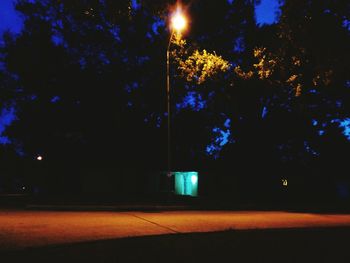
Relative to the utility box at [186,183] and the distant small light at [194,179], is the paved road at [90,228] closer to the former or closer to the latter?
the distant small light at [194,179]

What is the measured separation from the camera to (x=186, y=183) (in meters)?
39.0

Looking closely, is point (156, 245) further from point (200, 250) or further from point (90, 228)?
point (90, 228)

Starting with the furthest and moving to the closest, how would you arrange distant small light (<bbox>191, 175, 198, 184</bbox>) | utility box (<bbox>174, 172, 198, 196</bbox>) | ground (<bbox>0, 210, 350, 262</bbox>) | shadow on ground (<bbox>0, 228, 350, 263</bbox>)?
utility box (<bbox>174, 172, 198, 196</bbox>) → distant small light (<bbox>191, 175, 198, 184</bbox>) → ground (<bbox>0, 210, 350, 262</bbox>) → shadow on ground (<bbox>0, 228, 350, 263</bbox>)

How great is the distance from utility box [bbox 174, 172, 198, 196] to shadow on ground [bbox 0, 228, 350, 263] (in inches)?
1043

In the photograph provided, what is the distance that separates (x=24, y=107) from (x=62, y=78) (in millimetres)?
3907

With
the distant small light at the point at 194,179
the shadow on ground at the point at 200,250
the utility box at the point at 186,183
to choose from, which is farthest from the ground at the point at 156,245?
the utility box at the point at 186,183

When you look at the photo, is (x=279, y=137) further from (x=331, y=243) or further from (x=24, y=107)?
(x=331, y=243)

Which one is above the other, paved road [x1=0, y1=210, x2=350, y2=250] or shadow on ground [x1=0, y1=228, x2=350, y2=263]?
paved road [x1=0, y1=210, x2=350, y2=250]

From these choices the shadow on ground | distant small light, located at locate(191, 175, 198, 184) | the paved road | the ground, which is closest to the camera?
the shadow on ground

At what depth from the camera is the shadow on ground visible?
8461 mm

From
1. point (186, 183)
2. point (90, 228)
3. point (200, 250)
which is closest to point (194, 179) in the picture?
point (186, 183)

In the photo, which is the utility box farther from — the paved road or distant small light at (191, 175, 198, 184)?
the paved road

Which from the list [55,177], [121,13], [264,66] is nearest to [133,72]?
[55,177]

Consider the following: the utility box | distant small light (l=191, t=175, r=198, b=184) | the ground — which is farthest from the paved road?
the utility box
